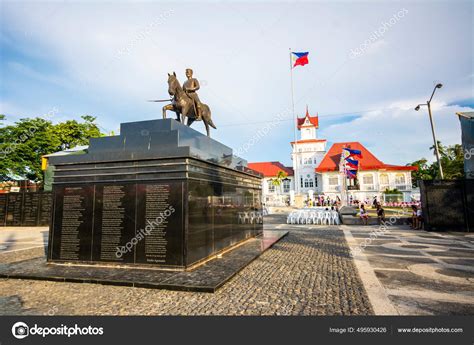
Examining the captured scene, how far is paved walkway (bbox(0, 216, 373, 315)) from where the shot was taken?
12.3 ft

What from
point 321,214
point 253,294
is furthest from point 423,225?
point 253,294

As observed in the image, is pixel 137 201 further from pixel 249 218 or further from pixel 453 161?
pixel 453 161

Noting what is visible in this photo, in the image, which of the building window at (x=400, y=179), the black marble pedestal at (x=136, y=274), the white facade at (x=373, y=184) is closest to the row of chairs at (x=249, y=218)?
the black marble pedestal at (x=136, y=274)

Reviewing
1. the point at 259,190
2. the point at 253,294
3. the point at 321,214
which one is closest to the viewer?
the point at 253,294

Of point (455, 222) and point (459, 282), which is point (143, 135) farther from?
point (455, 222)

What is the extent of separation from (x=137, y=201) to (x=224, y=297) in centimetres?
319

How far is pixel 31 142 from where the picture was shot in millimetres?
31641

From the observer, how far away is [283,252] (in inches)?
329

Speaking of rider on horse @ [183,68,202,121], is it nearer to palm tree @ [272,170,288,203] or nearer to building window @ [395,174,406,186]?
palm tree @ [272,170,288,203]

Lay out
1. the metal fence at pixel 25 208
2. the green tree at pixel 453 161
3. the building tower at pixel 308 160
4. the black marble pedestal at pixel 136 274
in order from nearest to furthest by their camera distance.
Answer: the black marble pedestal at pixel 136 274
the metal fence at pixel 25 208
the green tree at pixel 453 161
the building tower at pixel 308 160

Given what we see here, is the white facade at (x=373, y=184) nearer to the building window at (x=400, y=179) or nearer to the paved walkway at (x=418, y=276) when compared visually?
the building window at (x=400, y=179)

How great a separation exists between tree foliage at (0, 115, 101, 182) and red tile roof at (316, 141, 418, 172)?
4182 centimetres

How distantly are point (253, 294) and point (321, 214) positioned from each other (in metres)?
15.7

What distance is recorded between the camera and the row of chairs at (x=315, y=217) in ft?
60.7
